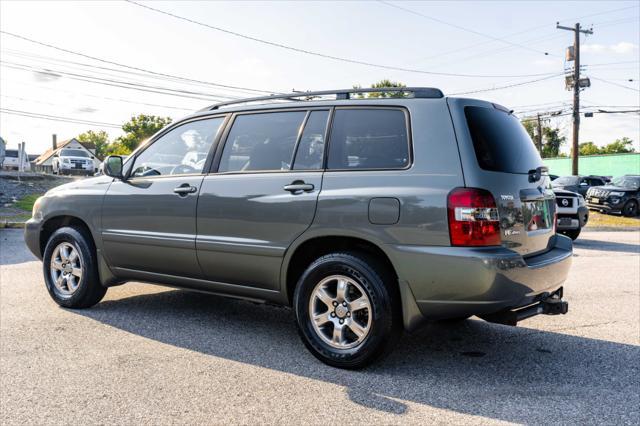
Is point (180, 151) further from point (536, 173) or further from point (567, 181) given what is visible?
point (567, 181)

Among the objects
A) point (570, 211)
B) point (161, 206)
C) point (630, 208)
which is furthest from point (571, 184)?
point (161, 206)

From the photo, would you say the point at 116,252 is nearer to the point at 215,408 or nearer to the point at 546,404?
the point at 215,408

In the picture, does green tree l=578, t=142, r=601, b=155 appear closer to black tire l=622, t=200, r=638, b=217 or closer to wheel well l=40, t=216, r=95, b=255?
black tire l=622, t=200, r=638, b=217

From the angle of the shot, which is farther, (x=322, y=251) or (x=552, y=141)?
(x=552, y=141)

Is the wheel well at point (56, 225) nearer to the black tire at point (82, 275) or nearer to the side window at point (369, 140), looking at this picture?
the black tire at point (82, 275)

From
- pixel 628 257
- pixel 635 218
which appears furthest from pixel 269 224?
pixel 635 218

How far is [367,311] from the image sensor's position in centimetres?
387

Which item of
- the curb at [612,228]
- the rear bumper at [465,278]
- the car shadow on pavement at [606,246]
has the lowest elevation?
the curb at [612,228]

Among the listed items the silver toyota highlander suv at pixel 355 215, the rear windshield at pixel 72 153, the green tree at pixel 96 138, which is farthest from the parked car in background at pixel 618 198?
the green tree at pixel 96 138

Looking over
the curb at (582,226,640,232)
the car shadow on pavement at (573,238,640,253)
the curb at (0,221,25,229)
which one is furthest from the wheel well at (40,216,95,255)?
the curb at (582,226,640,232)

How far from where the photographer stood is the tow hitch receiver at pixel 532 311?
373cm

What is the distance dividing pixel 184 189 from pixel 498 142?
2504 mm

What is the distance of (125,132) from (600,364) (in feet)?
286

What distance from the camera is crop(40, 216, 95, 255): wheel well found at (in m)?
5.61
